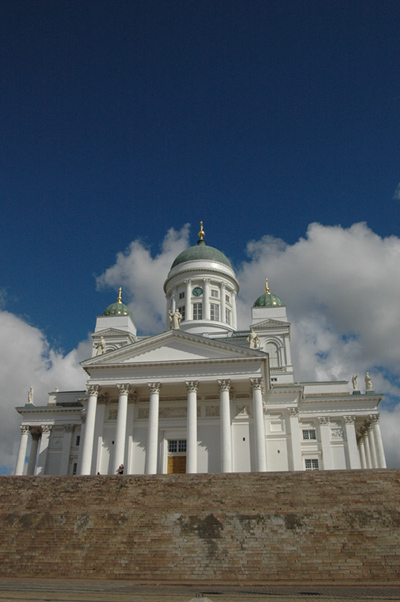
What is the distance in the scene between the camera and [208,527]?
18.2 m

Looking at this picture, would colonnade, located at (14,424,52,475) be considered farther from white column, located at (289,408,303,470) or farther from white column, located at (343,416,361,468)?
white column, located at (343,416,361,468)

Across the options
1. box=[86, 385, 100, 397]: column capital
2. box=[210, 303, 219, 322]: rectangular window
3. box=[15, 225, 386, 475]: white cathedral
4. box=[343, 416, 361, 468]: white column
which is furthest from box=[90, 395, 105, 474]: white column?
box=[343, 416, 361, 468]: white column

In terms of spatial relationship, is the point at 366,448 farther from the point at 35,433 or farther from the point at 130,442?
the point at 35,433

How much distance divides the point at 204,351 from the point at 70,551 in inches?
681

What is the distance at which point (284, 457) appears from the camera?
3634 cm

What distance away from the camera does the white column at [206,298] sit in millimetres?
47856

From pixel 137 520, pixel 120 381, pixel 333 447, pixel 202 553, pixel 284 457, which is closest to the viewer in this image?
pixel 202 553

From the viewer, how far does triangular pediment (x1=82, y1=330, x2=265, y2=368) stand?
1300 inches

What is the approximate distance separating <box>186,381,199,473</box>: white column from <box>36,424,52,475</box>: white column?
17.0 m

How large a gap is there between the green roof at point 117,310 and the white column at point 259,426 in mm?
24298

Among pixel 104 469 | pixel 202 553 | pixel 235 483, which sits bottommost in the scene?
pixel 202 553

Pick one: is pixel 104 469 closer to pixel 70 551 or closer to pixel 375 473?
pixel 70 551

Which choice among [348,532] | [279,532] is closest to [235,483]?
[279,532]

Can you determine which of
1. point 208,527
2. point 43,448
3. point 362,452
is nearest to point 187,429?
point 208,527
